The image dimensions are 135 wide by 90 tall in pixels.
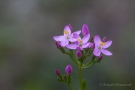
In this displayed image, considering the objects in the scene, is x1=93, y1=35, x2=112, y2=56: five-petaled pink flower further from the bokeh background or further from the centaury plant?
the bokeh background

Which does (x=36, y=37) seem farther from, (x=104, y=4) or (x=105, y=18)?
(x=104, y=4)

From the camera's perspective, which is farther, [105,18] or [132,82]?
[105,18]

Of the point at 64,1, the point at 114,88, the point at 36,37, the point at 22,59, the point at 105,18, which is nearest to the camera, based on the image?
the point at 114,88

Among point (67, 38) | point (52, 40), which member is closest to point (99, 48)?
point (67, 38)

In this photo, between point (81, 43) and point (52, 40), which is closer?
point (81, 43)

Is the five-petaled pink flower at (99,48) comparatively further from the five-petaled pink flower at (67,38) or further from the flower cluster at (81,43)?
the five-petaled pink flower at (67,38)

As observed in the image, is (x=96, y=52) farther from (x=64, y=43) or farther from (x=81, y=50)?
(x=64, y=43)

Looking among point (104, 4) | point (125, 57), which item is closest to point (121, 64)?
point (125, 57)

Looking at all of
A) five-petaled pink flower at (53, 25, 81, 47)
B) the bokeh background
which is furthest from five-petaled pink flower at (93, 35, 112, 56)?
the bokeh background
